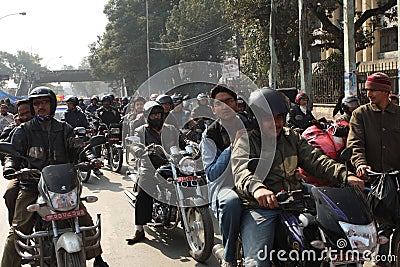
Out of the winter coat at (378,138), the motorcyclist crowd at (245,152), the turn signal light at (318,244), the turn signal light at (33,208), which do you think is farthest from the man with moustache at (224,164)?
the turn signal light at (33,208)

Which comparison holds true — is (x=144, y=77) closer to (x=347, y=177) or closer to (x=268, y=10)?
(x=268, y=10)

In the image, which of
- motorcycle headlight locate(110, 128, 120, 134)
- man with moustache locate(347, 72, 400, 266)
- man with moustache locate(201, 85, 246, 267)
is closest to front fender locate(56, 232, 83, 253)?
man with moustache locate(201, 85, 246, 267)

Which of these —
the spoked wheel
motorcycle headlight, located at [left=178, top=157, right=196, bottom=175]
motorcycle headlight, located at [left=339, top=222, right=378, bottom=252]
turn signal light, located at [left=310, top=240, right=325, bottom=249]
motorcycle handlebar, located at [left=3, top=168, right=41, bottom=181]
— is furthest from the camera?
the spoked wheel

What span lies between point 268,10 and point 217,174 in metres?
19.8

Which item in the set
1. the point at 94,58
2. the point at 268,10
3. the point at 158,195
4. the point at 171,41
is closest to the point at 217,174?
the point at 158,195

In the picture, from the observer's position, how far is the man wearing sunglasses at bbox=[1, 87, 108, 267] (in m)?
4.46

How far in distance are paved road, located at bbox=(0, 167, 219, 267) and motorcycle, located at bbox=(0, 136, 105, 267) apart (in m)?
1.51

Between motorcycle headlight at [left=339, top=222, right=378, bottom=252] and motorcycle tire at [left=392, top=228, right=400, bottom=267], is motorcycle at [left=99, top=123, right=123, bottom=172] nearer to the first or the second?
motorcycle tire at [left=392, top=228, right=400, bottom=267]

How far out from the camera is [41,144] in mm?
4637

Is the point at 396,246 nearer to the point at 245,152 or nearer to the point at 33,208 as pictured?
the point at 245,152

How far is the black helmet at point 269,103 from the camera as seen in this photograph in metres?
3.51

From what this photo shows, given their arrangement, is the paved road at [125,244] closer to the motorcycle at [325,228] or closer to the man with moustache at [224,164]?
the man with moustache at [224,164]

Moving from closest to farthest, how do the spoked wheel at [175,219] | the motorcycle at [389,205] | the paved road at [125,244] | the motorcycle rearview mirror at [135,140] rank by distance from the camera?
the motorcycle at [389,205], the paved road at [125,244], the spoked wheel at [175,219], the motorcycle rearview mirror at [135,140]

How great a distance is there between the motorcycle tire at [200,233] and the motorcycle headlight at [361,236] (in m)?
2.49
